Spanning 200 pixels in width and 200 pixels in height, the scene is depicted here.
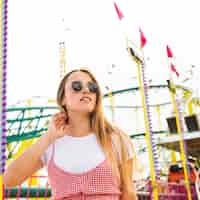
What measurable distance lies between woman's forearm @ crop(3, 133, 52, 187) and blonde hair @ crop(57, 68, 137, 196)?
0.75 ft

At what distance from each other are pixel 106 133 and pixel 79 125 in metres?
0.12

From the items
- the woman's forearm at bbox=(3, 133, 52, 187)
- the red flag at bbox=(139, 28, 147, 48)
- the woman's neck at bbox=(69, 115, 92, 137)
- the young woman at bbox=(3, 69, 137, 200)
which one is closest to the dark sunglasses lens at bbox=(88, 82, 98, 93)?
the young woman at bbox=(3, 69, 137, 200)

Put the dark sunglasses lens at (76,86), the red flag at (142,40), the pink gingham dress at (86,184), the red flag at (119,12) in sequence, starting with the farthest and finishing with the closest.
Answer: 1. the red flag at (142,40)
2. the red flag at (119,12)
3. the dark sunglasses lens at (76,86)
4. the pink gingham dress at (86,184)

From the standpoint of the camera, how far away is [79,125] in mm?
1524

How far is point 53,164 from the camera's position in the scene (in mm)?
1404

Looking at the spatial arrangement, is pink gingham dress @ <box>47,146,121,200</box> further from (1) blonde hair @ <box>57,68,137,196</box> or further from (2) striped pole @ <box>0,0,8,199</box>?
(2) striped pole @ <box>0,0,8,199</box>

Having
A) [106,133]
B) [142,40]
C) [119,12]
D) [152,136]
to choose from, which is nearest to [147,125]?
[152,136]

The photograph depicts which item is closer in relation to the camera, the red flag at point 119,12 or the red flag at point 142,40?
the red flag at point 119,12

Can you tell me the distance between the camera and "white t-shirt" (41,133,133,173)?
1.38m

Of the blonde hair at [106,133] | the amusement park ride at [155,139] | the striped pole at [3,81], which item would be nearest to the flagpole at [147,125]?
the amusement park ride at [155,139]

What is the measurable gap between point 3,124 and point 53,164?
26cm

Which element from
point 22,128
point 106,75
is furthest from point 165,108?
point 22,128

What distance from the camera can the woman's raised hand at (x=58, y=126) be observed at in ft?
4.61

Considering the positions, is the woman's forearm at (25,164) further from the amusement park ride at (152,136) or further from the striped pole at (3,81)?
the amusement park ride at (152,136)
